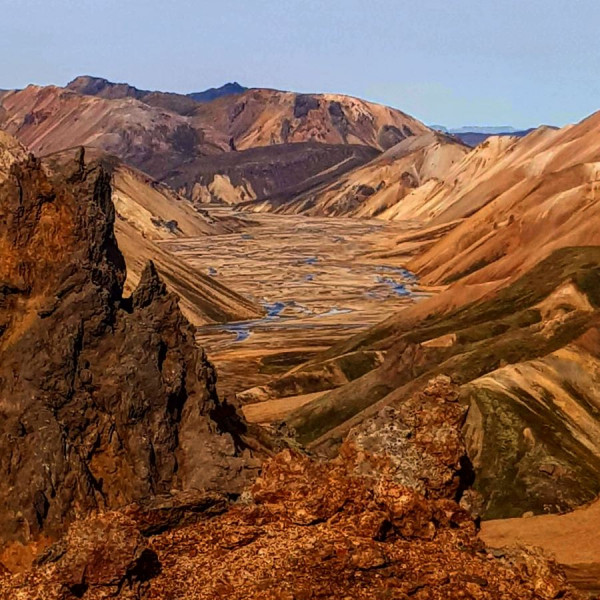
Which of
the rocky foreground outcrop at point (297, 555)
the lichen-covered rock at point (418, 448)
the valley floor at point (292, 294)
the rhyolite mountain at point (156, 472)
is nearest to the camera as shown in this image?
the rocky foreground outcrop at point (297, 555)

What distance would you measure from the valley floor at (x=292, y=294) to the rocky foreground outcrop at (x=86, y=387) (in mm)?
35263

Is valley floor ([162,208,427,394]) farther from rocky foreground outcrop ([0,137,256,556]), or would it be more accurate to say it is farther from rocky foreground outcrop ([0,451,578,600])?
rocky foreground outcrop ([0,451,578,600])

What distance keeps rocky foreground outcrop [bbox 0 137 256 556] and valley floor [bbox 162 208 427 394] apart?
35.3 m

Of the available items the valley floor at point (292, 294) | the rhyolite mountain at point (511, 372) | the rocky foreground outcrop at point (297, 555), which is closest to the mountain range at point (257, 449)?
the rocky foreground outcrop at point (297, 555)

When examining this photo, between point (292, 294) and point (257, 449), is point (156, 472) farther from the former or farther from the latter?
Result: point (292, 294)

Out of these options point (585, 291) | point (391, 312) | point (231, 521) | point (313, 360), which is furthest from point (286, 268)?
point (231, 521)

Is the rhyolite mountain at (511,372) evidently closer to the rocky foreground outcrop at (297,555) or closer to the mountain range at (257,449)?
the mountain range at (257,449)

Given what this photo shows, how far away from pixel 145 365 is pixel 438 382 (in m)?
9.34

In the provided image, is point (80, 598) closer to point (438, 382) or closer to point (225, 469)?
point (225, 469)

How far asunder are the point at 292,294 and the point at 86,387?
10311 centimetres

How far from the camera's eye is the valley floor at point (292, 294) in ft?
279

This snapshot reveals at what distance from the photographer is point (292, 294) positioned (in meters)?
132

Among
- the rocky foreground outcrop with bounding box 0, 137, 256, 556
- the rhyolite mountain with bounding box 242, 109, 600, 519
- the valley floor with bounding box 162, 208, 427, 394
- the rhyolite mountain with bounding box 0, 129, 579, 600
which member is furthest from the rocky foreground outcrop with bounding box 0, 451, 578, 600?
the valley floor with bounding box 162, 208, 427, 394

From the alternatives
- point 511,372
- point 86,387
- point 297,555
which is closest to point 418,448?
point 297,555
